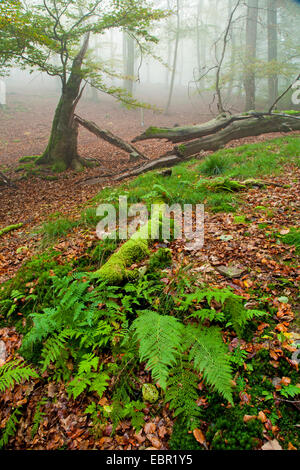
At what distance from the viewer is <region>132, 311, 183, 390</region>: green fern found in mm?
1892

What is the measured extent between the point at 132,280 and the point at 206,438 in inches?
70.5

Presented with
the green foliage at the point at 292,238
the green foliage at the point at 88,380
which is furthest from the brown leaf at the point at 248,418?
the green foliage at the point at 292,238

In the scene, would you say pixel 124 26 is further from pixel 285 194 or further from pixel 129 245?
pixel 129 245

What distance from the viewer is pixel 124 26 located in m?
9.07

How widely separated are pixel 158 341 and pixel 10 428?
153 centimetres

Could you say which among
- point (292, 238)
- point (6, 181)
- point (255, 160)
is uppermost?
point (255, 160)

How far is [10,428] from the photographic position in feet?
7.04

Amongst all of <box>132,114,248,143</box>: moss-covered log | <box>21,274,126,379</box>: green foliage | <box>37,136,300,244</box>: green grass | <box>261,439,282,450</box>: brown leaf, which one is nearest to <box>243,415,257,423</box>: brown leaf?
<box>261,439,282,450</box>: brown leaf

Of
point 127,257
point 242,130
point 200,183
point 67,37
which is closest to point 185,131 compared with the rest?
point 242,130

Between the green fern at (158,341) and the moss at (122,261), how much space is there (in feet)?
2.71

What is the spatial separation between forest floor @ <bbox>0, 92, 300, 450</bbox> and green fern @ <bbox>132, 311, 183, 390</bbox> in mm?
295

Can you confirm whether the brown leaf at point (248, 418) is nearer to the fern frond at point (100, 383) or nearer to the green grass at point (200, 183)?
the fern frond at point (100, 383)

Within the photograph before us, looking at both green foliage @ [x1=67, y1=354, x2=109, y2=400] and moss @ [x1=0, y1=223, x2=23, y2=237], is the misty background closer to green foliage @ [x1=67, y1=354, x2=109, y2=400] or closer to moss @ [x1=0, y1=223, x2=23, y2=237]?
moss @ [x1=0, y1=223, x2=23, y2=237]

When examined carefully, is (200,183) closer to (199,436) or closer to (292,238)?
(292,238)
